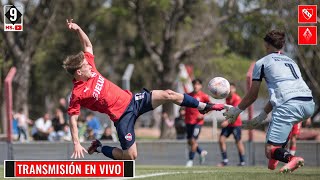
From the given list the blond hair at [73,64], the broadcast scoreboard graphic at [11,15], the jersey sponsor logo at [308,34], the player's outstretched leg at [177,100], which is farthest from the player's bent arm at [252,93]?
the broadcast scoreboard graphic at [11,15]

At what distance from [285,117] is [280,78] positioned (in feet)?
1.76

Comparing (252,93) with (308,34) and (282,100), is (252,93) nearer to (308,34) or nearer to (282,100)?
(282,100)

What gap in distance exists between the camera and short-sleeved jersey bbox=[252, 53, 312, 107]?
10820 millimetres

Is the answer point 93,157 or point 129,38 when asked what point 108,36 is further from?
point 93,157

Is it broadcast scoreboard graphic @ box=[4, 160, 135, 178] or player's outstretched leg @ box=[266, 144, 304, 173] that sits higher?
player's outstretched leg @ box=[266, 144, 304, 173]

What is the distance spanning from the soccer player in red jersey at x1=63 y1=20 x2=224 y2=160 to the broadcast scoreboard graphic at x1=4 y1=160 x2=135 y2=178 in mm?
311

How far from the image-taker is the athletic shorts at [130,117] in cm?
1192

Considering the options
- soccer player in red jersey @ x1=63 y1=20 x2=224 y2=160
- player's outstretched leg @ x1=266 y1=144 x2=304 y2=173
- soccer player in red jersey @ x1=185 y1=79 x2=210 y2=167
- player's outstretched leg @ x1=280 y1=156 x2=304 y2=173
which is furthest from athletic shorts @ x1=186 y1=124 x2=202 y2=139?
player's outstretched leg @ x1=280 y1=156 x2=304 y2=173

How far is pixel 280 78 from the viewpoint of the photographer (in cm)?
1085

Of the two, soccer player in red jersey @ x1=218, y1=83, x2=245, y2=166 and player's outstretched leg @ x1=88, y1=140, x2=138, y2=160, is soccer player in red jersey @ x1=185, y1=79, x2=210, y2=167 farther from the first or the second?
player's outstretched leg @ x1=88, y1=140, x2=138, y2=160

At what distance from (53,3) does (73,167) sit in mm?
21516

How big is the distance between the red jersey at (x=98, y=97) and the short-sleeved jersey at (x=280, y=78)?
2146mm

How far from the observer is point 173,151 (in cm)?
2108

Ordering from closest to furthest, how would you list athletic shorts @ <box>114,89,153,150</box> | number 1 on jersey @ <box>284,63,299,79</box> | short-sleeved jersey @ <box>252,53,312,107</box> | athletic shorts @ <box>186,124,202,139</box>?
short-sleeved jersey @ <box>252,53,312,107</box> → number 1 on jersey @ <box>284,63,299,79</box> → athletic shorts @ <box>114,89,153,150</box> → athletic shorts @ <box>186,124,202,139</box>
